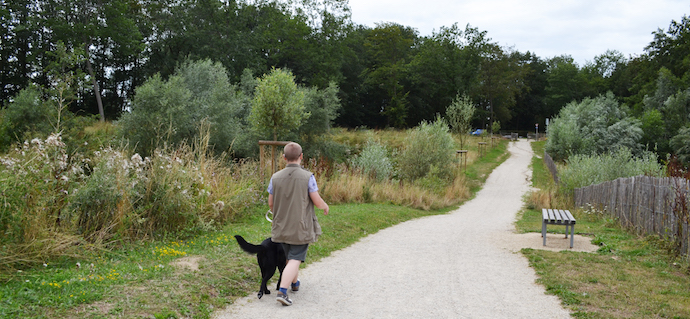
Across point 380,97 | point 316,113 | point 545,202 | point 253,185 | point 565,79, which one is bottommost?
point 545,202

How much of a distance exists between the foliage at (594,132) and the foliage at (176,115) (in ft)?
74.2

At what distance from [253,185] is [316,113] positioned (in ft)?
59.7

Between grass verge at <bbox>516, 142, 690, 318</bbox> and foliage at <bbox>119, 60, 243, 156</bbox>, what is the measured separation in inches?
521

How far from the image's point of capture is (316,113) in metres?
29.8

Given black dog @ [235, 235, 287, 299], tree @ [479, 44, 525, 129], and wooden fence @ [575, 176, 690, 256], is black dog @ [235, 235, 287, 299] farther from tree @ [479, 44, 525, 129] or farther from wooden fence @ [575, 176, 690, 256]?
tree @ [479, 44, 525, 129]

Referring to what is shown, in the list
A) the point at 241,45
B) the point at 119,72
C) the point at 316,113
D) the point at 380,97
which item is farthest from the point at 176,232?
the point at 380,97

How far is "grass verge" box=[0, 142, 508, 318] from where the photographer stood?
4.29m

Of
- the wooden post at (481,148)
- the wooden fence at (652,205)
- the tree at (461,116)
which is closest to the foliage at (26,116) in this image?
the wooden fence at (652,205)

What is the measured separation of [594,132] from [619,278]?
36.5 m

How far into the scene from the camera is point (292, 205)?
5.12 metres

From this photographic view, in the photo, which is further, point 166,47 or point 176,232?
point 166,47

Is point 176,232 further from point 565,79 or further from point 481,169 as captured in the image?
point 565,79

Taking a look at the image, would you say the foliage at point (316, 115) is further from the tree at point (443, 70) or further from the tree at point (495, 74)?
the tree at point (495, 74)

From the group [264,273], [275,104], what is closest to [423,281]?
[264,273]
